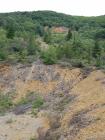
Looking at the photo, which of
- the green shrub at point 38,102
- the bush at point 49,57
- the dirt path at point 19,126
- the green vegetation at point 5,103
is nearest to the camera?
the dirt path at point 19,126

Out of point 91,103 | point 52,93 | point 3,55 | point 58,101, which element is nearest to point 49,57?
point 3,55

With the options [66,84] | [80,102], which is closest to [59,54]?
[66,84]

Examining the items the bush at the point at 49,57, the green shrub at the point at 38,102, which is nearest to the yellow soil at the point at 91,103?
the green shrub at the point at 38,102

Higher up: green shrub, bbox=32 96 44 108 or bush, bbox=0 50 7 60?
bush, bbox=0 50 7 60

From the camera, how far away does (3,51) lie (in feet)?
233

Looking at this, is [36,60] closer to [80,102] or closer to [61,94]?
[61,94]

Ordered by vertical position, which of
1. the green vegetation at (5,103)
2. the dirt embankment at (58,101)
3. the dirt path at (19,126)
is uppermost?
the dirt embankment at (58,101)

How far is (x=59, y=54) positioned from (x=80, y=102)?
78.6 ft

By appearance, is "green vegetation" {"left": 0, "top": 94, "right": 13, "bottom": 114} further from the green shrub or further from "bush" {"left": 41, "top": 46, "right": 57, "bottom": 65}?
"bush" {"left": 41, "top": 46, "right": 57, "bottom": 65}

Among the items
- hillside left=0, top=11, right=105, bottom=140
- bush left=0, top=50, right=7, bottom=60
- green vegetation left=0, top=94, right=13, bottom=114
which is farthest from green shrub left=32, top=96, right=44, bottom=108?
bush left=0, top=50, right=7, bottom=60

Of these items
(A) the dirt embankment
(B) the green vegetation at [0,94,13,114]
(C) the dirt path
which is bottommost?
(B) the green vegetation at [0,94,13,114]

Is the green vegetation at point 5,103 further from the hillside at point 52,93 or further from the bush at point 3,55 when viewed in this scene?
the bush at point 3,55

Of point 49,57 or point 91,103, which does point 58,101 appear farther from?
point 49,57

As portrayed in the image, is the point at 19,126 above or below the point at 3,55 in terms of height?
below
